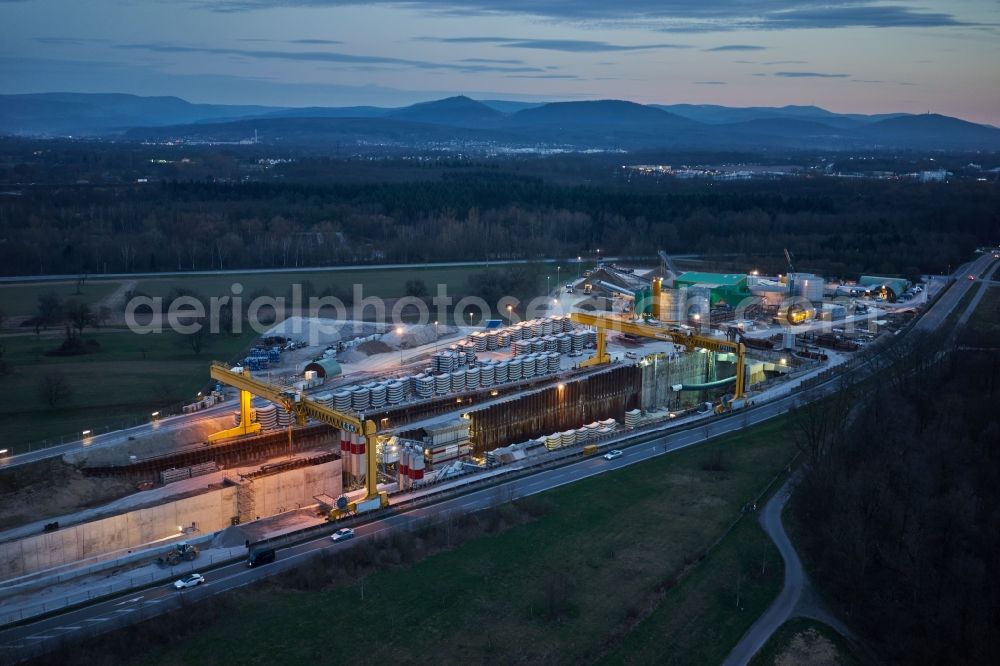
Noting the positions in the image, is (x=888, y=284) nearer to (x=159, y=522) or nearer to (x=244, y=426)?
(x=244, y=426)

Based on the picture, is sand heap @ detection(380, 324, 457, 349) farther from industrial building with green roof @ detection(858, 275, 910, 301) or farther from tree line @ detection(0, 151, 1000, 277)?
industrial building with green roof @ detection(858, 275, 910, 301)

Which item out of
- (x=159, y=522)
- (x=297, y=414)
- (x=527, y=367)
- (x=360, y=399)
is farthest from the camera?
(x=527, y=367)

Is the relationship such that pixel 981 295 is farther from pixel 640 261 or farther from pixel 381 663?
pixel 381 663

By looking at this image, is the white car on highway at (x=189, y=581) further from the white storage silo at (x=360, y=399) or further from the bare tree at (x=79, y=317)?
the bare tree at (x=79, y=317)

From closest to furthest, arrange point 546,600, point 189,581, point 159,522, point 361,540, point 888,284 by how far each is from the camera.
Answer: point 189,581
point 546,600
point 361,540
point 159,522
point 888,284

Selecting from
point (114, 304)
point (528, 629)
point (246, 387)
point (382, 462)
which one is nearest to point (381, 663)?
point (528, 629)

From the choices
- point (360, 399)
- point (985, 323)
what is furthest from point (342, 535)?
point (985, 323)

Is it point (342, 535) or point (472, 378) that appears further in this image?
point (472, 378)
